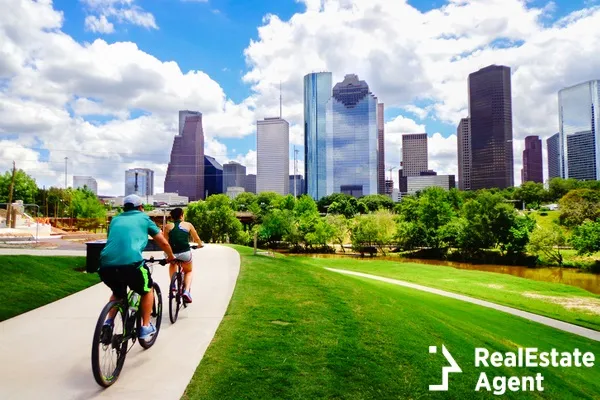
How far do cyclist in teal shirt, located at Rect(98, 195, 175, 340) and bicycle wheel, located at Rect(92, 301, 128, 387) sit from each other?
0.15 m

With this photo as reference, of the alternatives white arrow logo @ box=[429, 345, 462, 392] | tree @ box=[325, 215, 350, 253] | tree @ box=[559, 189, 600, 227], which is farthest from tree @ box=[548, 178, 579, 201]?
white arrow logo @ box=[429, 345, 462, 392]

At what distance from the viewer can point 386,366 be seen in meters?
6.47

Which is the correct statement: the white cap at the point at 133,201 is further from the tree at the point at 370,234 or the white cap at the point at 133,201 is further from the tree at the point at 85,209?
the tree at the point at 85,209

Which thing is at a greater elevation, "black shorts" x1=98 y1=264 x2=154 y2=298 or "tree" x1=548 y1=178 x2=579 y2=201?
"tree" x1=548 y1=178 x2=579 y2=201

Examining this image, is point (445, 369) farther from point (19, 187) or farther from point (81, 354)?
point (19, 187)

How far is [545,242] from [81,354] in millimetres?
57890

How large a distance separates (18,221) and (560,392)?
1786 inches

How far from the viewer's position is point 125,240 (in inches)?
217

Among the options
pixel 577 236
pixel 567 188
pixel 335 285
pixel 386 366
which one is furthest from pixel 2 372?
pixel 567 188

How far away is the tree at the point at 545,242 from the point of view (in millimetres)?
51656

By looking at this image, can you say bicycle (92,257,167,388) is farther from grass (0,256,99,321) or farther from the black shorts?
grass (0,256,99,321)

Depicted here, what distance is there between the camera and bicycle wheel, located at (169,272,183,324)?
8062 millimetres

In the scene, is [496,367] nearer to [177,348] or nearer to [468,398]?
[468,398]

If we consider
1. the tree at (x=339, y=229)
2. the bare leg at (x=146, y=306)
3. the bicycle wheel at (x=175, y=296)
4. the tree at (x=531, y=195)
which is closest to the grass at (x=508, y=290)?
the bicycle wheel at (x=175, y=296)
